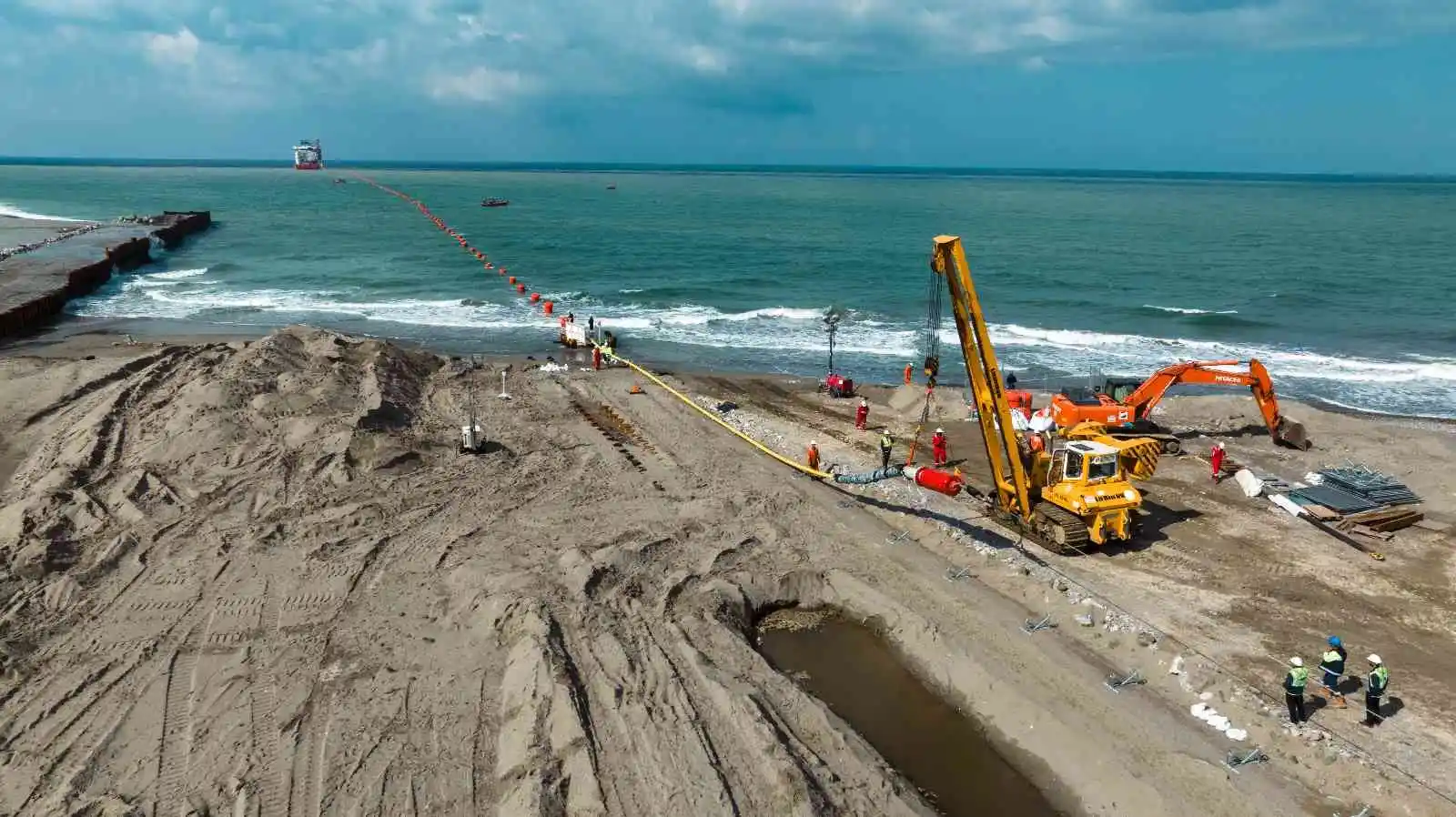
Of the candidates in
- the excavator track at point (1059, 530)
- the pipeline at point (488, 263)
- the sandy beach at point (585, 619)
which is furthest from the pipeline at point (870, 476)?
the pipeline at point (488, 263)

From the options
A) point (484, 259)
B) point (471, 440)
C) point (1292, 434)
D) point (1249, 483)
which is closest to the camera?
point (471, 440)

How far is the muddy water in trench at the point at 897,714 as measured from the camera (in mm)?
10117

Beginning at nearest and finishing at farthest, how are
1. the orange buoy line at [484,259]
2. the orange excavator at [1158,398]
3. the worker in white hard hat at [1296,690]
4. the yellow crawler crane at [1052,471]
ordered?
the worker in white hard hat at [1296,690], the yellow crawler crane at [1052,471], the orange excavator at [1158,398], the orange buoy line at [484,259]

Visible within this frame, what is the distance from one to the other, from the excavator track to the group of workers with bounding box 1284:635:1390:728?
421 centimetres

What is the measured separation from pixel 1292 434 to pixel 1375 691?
44.4ft

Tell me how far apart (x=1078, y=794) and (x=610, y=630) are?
639 cm

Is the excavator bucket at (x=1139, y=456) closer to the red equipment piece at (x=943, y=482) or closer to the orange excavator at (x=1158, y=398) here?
the red equipment piece at (x=943, y=482)

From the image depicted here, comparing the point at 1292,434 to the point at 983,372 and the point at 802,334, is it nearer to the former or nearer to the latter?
the point at 983,372

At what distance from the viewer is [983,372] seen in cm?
1506

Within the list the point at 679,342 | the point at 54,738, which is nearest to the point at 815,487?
the point at 54,738

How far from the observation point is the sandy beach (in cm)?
959

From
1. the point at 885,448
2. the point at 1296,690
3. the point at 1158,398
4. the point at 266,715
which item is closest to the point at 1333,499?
the point at 1158,398

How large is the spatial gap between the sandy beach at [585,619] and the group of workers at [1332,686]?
23 centimetres

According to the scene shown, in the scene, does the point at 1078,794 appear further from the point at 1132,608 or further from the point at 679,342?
the point at 679,342
